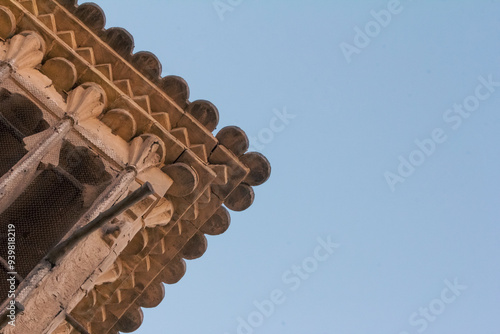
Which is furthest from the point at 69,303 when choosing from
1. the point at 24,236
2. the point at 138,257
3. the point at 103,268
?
the point at 138,257

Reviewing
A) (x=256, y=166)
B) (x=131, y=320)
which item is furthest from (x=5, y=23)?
(x=131, y=320)

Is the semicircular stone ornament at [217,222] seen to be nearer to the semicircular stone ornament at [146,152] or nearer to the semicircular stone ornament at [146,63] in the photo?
the semicircular stone ornament at [146,152]

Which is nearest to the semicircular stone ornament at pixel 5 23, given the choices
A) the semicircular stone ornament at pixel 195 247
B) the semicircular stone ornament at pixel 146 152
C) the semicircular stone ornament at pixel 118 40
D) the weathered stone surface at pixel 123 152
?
the weathered stone surface at pixel 123 152

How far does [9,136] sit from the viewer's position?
28.3 ft

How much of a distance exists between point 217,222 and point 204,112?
182 centimetres

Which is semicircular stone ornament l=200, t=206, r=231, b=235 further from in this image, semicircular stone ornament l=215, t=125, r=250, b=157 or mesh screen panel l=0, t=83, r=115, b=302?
mesh screen panel l=0, t=83, r=115, b=302

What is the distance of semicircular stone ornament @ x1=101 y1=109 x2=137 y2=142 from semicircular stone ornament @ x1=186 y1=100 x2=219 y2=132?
1.10m

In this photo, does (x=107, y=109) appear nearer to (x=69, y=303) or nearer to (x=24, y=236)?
(x=24, y=236)

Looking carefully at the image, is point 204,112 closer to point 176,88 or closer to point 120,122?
point 176,88

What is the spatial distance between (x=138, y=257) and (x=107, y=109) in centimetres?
229

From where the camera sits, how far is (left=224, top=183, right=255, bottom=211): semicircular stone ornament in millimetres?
10297

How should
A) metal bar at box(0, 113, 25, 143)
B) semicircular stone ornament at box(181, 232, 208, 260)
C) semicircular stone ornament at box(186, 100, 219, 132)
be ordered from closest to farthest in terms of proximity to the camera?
metal bar at box(0, 113, 25, 143), semicircular stone ornament at box(186, 100, 219, 132), semicircular stone ornament at box(181, 232, 208, 260)

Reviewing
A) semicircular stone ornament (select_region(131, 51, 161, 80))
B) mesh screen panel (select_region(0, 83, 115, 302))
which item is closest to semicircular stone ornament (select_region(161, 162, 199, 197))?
mesh screen panel (select_region(0, 83, 115, 302))

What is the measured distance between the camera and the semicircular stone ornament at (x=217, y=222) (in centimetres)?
1046
